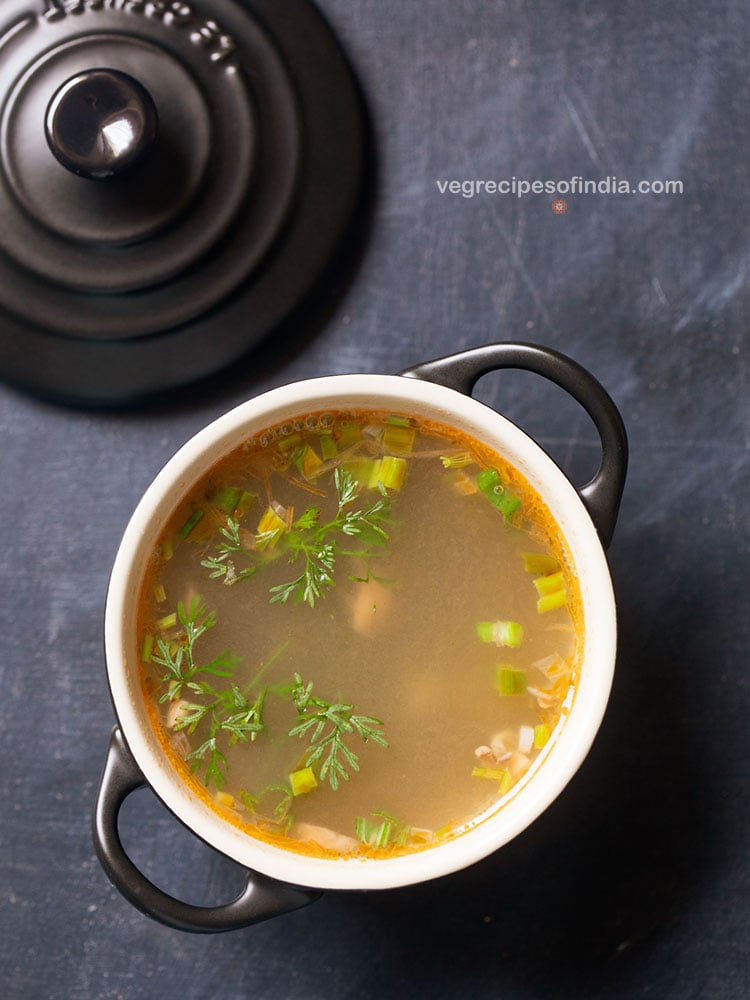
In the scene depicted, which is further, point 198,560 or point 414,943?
point 414,943

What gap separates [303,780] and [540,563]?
0.91 feet

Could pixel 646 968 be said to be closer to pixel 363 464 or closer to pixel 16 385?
pixel 363 464

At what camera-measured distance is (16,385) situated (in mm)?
1020

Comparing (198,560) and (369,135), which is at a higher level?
(369,135)

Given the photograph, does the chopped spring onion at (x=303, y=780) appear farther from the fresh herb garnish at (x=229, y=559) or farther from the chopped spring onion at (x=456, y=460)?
Result: the chopped spring onion at (x=456, y=460)

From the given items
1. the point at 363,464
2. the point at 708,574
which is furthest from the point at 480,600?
the point at 708,574

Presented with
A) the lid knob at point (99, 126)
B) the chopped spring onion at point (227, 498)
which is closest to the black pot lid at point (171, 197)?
the lid knob at point (99, 126)

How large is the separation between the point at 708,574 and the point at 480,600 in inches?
11.0

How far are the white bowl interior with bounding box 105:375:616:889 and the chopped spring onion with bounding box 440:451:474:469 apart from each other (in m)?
0.05

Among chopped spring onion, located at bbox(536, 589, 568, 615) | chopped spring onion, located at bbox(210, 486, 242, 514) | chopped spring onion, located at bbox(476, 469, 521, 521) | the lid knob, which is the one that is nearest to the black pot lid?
the lid knob

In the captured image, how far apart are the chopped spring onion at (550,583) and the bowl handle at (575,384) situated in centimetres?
6

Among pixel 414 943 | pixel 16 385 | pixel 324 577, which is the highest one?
pixel 16 385

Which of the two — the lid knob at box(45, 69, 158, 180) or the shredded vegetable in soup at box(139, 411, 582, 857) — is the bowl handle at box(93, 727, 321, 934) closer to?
the shredded vegetable in soup at box(139, 411, 582, 857)

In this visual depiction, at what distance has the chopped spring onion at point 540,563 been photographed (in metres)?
0.91
